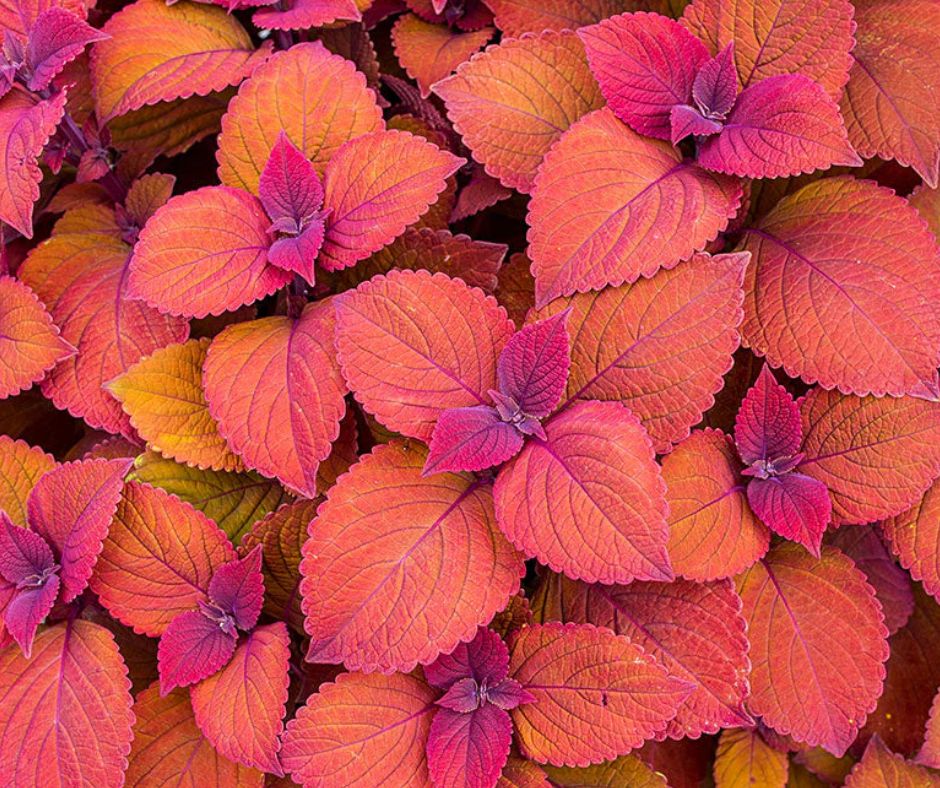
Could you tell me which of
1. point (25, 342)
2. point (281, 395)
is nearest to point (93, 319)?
point (25, 342)

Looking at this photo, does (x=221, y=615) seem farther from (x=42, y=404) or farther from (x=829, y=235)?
(x=829, y=235)

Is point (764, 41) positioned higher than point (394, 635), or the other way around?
point (764, 41)

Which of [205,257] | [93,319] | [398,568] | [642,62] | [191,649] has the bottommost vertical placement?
[191,649]

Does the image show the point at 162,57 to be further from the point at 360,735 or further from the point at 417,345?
the point at 360,735

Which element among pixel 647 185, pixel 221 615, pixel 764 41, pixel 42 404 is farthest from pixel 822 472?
pixel 42 404

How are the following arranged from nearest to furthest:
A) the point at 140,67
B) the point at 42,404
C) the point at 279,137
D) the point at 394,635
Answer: the point at 394,635
the point at 279,137
the point at 140,67
the point at 42,404

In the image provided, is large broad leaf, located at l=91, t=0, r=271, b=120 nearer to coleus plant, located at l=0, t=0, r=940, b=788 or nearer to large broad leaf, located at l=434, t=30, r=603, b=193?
coleus plant, located at l=0, t=0, r=940, b=788
